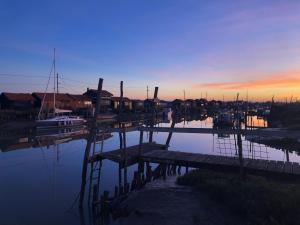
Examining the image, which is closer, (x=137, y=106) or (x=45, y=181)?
(x=45, y=181)

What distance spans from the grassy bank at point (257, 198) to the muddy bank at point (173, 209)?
0.37 m

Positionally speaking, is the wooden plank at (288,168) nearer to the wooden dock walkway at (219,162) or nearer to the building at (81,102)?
the wooden dock walkway at (219,162)

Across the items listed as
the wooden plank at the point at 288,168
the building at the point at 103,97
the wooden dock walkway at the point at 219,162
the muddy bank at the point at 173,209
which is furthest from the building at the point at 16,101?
the wooden plank at the point at 288,168

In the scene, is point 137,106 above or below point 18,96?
below

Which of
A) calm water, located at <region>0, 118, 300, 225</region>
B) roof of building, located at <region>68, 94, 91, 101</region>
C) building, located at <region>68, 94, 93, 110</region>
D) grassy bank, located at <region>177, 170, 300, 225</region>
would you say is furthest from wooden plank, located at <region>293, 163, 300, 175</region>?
roof of building, located at <region>68, 94, 91, 101</region>

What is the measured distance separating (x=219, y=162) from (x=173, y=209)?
285 cm

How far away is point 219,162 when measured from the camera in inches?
547

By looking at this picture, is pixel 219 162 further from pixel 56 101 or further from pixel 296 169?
pixel 56 101

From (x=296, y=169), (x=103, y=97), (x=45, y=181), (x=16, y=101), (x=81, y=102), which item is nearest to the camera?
(x=296, y=169)

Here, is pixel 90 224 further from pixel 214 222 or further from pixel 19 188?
pixel 19 188

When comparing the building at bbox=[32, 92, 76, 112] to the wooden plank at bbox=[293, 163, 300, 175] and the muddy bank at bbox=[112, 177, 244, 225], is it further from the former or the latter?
the wooden plank at bbox=[293, 163, 300, 175]

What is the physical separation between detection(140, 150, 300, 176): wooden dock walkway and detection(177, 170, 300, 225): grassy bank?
0.61m

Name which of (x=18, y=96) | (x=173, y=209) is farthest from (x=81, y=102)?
(x=173, y=209)

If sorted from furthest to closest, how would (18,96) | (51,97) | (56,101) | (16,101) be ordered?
(56,101), (51,97), (18,96), (16,101)
